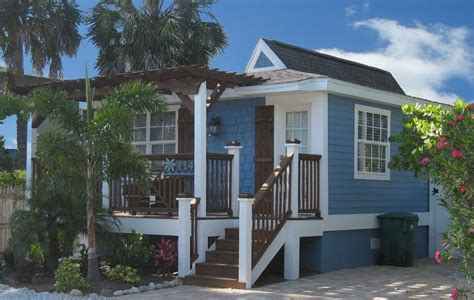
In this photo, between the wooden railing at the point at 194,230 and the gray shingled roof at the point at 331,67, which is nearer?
the wooden railing at the point at 194,230

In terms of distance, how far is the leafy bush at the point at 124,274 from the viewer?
31.8 feet

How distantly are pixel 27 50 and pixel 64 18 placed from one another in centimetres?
146

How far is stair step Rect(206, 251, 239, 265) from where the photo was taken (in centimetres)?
997

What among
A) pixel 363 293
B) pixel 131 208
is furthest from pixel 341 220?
pixel 131 208

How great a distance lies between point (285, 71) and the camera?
12.4 m

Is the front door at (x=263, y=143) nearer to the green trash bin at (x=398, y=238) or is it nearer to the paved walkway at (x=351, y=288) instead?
the paved walkway at (x=351, y=288)

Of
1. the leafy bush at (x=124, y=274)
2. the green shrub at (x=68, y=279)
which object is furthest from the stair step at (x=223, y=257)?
the green shrub at (x=68, y=279)

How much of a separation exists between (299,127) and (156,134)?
3.42m

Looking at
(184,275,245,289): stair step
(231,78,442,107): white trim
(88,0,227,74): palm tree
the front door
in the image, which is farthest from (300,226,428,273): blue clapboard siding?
Result: (88,0,227,74): palm tree

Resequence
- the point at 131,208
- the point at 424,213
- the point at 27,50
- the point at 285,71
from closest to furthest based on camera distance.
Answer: the point at 131,208
the point at 285,71
the point at 424,213
the point at 27,50

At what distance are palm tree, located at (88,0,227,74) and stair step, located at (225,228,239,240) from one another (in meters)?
10.9

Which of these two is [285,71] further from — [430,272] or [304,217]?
[430,272]

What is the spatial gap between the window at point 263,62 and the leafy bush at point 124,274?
5.18m

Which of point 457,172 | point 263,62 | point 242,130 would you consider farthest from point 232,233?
point 457,172
